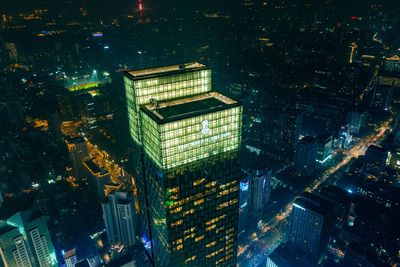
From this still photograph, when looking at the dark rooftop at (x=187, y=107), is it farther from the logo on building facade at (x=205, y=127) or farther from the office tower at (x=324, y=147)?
the office tower at (x=324, y=147)

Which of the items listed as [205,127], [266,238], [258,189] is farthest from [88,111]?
[205,127]

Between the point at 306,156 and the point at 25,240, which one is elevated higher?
the point at 25,240

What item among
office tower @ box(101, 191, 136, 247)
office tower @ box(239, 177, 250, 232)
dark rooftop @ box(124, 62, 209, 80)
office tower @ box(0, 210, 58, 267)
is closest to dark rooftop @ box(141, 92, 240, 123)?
dark rooftop @ box(124, 62, 209, 80)

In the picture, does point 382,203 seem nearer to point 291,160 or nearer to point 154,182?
point 291,160

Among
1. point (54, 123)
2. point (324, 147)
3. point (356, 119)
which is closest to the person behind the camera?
point (324, 147)

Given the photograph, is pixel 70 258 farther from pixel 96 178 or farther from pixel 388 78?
pixel 388 78

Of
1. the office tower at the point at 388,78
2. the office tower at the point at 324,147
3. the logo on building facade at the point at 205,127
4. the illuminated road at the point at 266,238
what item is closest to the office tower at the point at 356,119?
the office tower at the point at 324,147

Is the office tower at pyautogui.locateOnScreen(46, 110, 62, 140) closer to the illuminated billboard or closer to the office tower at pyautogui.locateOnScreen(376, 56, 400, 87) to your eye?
the illuminated billboard
